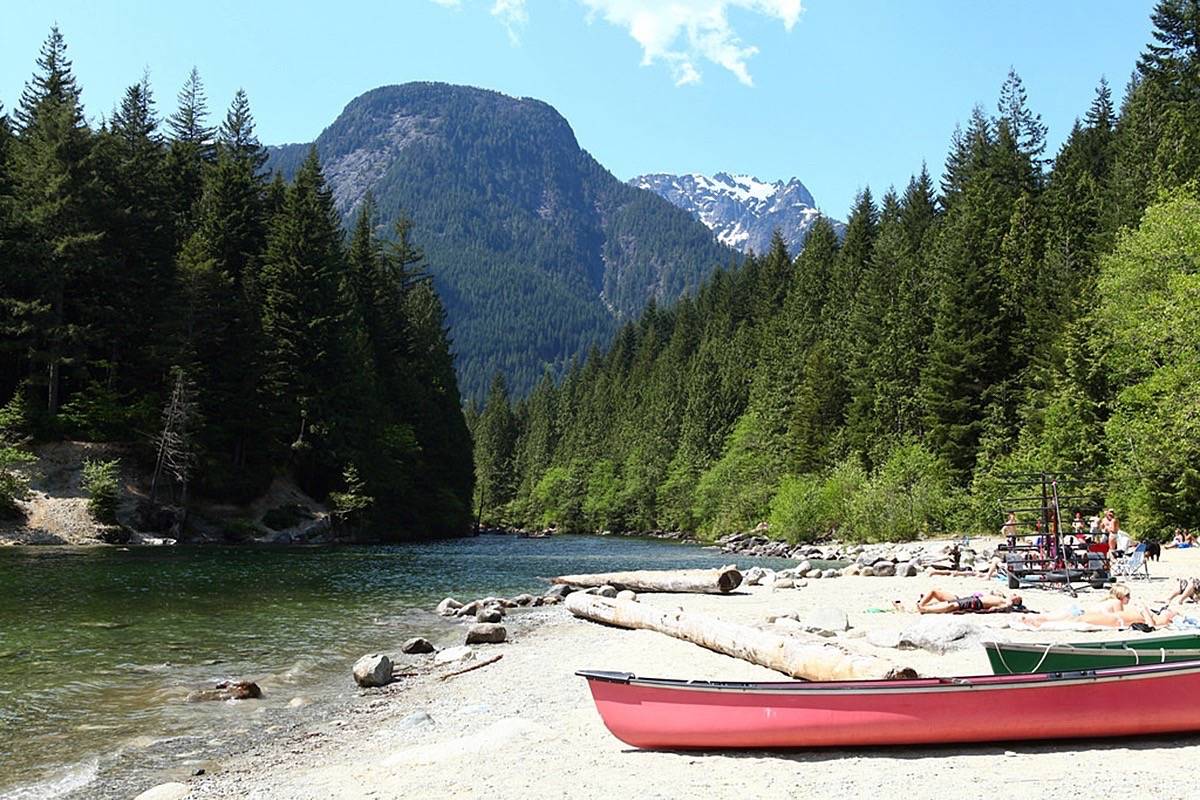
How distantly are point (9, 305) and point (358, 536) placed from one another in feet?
80.0

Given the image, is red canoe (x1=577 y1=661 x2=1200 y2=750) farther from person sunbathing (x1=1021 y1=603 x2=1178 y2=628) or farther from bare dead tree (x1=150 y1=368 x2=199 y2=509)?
bare dead tree (x1=150 y1=368 x2=199 y2=509)

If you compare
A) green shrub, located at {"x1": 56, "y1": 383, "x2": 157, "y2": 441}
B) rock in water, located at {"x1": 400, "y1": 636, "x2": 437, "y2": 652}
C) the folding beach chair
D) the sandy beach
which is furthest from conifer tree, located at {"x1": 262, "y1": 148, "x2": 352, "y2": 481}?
the folding beach chair

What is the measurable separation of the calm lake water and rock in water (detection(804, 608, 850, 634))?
7.58 metres

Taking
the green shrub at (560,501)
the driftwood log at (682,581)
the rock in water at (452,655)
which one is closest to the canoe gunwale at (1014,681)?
the rock in water at (452,655)

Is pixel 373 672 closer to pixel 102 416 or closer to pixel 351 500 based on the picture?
pixel 102 416

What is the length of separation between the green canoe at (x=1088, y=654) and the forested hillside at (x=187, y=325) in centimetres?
4349

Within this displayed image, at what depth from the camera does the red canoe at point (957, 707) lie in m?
7.34

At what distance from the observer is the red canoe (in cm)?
734

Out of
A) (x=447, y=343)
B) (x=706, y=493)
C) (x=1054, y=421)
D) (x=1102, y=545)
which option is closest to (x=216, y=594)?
(x=1102, y=545)

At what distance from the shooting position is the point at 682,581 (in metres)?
24.3

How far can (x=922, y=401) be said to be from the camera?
62250 mm

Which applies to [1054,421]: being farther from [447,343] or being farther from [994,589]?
[447,343]

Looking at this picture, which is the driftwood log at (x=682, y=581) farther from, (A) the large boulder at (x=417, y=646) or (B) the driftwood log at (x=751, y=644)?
(A) the large boulder at (x=417, y=646)

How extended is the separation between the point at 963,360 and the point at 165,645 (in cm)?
5381
